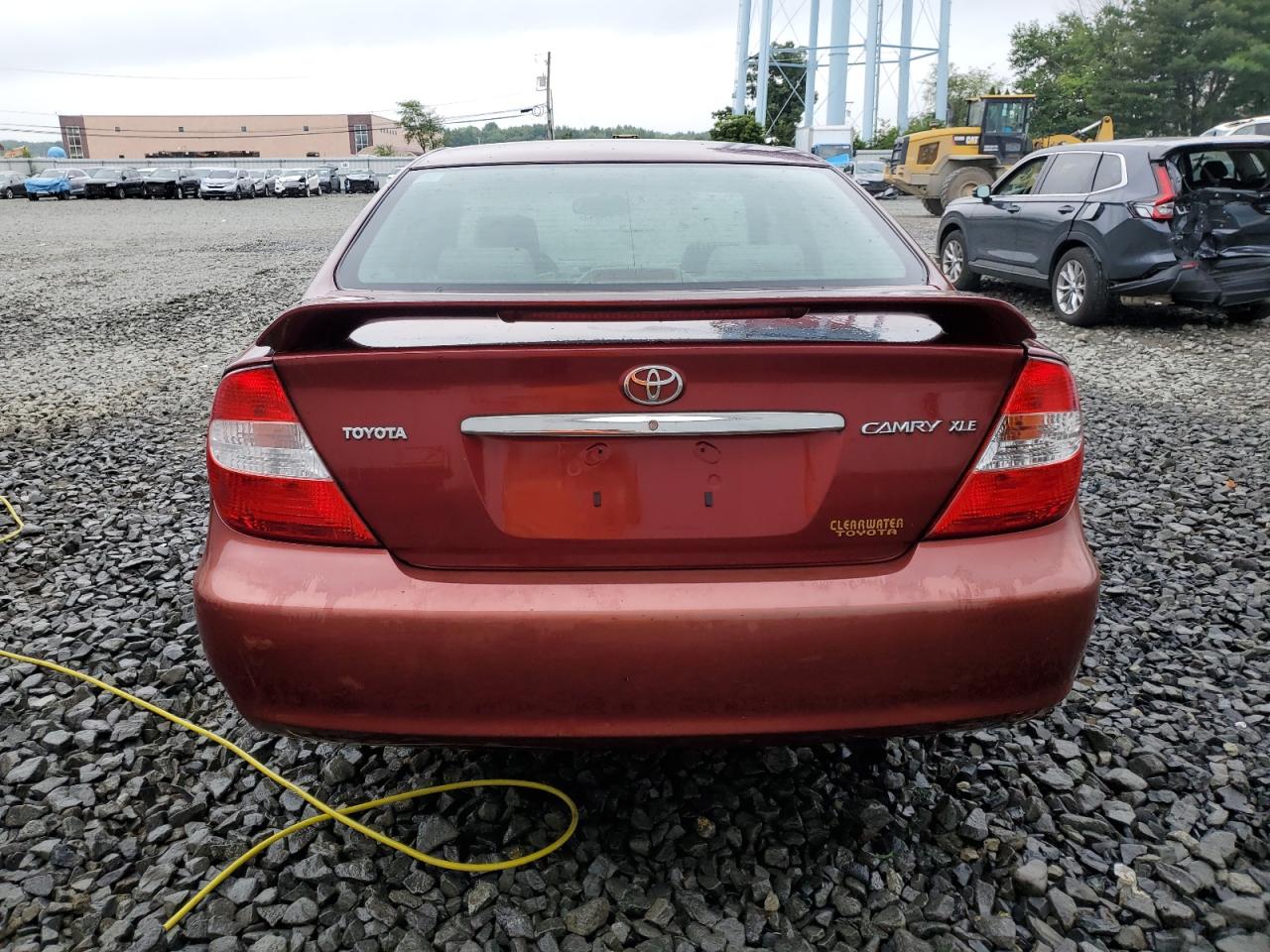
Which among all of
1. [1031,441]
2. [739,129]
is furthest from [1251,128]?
[739,129]

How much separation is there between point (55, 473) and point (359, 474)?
406 cm

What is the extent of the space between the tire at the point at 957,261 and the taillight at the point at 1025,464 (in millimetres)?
9631

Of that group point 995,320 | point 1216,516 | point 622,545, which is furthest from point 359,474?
point 1216,516

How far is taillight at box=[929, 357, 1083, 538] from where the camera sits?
6.18ft

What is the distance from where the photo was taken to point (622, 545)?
1843 millimetres

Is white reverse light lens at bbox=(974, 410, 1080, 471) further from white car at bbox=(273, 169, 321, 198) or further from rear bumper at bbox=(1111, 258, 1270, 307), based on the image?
white car at bbox=(273, 169, 321, 198)

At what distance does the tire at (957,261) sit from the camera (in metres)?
11.1

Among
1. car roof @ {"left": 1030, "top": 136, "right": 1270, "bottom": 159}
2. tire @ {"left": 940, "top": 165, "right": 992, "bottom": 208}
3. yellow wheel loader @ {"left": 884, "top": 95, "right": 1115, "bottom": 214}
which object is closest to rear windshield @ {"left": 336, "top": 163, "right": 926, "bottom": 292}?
car roof @ {"left": 1030, "top": 136, "right": 1270, "bottom": 159}

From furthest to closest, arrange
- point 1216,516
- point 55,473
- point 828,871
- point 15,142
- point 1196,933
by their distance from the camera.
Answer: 1. point 15,142
2. point 55,473
3. point 1216,516
4. point 828,871
5. point 1196,933

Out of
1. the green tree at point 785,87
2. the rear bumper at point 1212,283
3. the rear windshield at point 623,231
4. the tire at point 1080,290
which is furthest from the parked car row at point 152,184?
the rear windshield at point 623,231

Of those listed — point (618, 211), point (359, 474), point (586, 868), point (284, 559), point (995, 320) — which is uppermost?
point (618, 211)

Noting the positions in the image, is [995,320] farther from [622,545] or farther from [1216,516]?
[1216,516]

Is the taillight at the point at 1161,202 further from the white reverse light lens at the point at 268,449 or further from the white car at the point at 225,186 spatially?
the white car at the point at 225,186

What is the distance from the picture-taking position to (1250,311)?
9.13m
